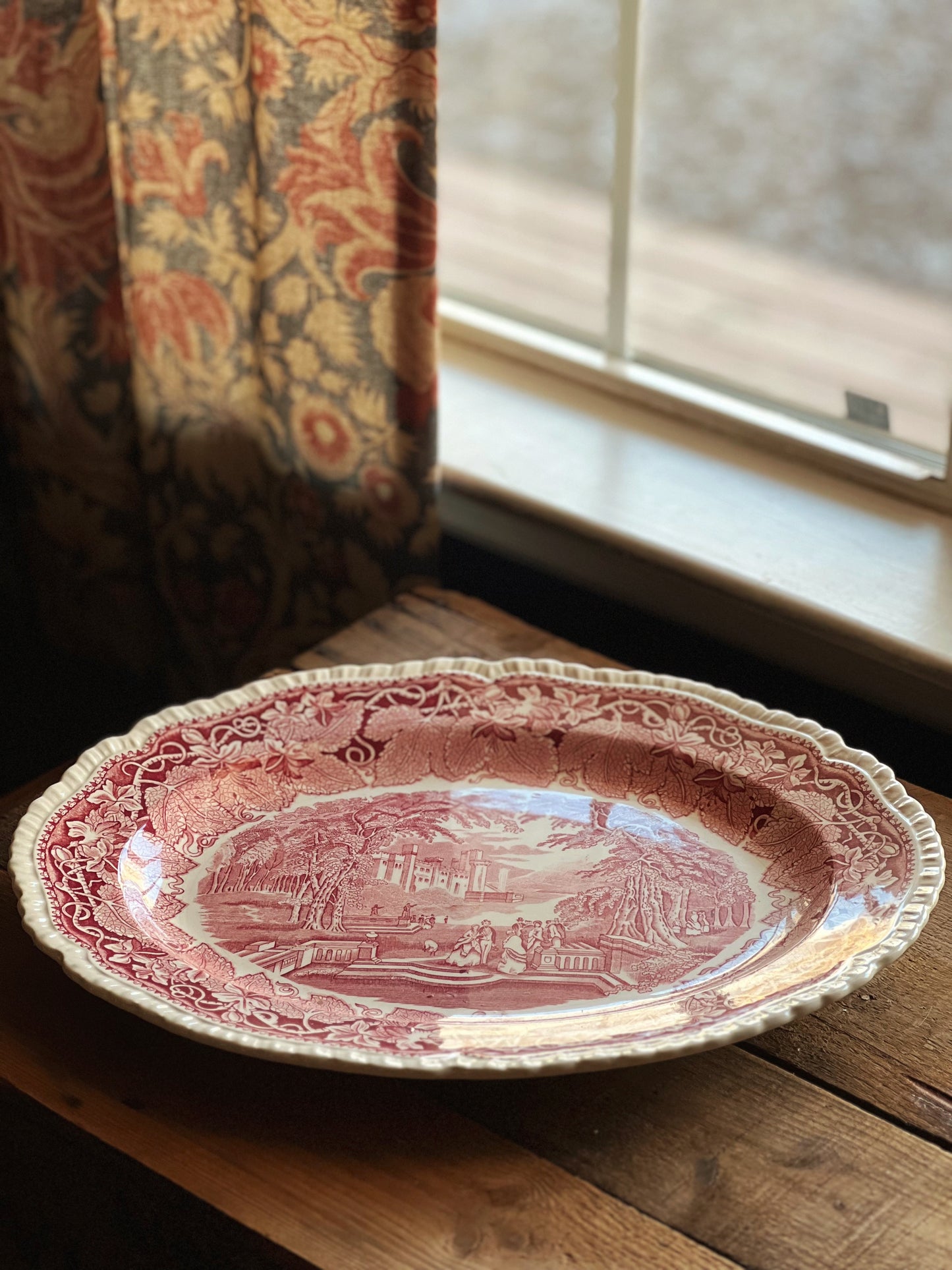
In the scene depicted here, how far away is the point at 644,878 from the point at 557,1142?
17 centimetres

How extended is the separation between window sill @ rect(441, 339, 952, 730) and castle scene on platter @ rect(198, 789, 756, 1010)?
1.02 ft

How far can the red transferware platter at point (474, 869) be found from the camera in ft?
2.24

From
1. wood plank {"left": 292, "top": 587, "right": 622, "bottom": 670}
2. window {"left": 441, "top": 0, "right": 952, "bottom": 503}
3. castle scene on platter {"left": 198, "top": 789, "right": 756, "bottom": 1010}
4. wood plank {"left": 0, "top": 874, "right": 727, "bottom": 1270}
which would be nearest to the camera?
wood plank {"left": 0, "top": 874, "right": 727, "bottom": 1270}

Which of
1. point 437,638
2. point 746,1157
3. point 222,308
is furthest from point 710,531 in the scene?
point 746,1157

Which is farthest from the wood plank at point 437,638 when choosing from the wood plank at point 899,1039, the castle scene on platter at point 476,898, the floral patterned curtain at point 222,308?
the wood plank at point 899,1039

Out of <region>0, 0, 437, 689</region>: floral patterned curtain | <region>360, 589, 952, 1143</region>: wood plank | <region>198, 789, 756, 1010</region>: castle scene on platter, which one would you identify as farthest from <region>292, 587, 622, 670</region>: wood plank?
<region>360, 589, 952, 1143</region>: wood plank

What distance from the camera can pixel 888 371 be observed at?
1493 mm

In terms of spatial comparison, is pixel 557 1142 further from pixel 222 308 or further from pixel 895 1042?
pixel 222 308

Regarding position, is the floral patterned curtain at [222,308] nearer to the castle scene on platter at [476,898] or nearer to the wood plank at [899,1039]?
the castle scene on platter at [476,898]

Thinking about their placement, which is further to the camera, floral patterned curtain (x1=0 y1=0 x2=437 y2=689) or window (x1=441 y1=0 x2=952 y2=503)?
window (x1=441 y1=0 x2=952 y2=503)

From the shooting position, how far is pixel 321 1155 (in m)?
0.66

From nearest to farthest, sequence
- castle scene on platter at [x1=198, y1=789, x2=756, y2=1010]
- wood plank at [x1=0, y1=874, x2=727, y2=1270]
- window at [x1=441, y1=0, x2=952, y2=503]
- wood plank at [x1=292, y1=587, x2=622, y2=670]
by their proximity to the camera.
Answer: wood plank at [x1=0, y1=874, x2=727, y2=1270] < castle scene on platter at [x1=198, y1=789, x2=756, y2=1010] < wood plank at [x1=292, y1=587, x2=622, y2=670] < window at [x1=441, y1=0, x2=952, y2=503]

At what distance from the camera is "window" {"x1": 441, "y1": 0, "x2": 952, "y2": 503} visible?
1.31 meters

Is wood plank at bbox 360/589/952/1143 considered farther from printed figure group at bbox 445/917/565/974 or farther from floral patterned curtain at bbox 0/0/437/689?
floral patterned curtain at bbox 0/0/437/689
